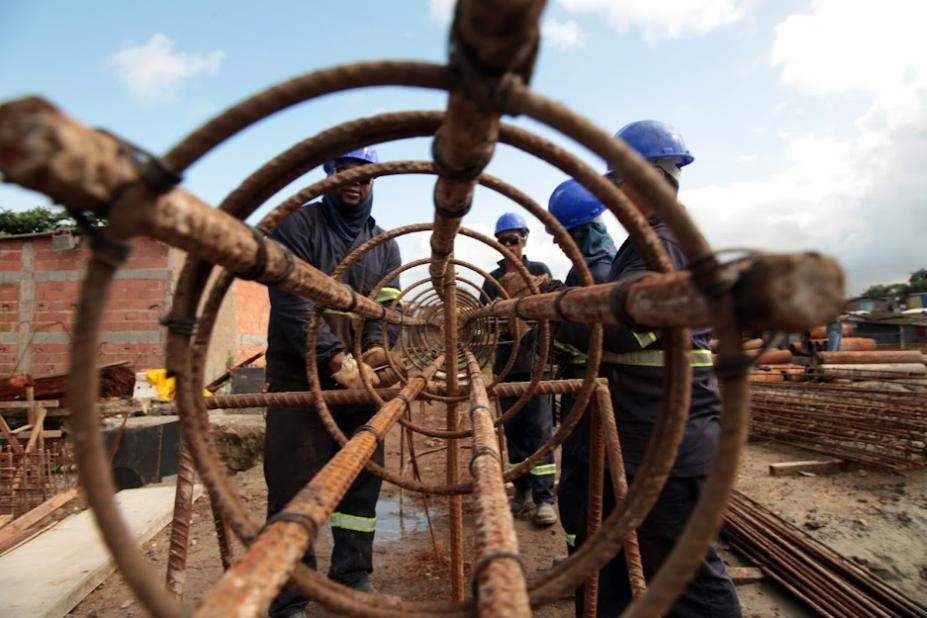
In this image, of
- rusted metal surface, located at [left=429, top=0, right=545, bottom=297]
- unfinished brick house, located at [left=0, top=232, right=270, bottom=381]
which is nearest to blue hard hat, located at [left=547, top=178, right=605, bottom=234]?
rusted metal surface, located at [left=429, top=0, right=545, bottom=297]

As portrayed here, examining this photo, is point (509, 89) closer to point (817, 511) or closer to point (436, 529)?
point (436, 529)

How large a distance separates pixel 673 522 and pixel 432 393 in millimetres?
1171

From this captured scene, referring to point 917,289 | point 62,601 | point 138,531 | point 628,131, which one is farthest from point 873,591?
point 917,289

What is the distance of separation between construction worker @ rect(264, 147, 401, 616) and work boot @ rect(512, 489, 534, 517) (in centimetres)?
165

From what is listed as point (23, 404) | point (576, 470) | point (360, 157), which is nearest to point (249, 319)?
point (23, 404)

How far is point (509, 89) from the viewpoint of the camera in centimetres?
58

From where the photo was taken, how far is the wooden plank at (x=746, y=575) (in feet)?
9.34

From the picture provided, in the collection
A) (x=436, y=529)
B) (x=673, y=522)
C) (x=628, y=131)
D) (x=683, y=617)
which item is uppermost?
(x=628, y=131)

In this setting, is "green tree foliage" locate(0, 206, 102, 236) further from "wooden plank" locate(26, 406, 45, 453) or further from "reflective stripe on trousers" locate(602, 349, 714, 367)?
"reflective stripe on trousers" locate(602, 349, 714, 367)

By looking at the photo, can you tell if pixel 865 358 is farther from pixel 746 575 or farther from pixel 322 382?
pixel 322 382

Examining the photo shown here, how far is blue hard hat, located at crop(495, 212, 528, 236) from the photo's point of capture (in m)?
5.18

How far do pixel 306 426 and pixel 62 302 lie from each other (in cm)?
717

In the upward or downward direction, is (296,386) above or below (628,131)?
below

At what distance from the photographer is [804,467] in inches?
180
